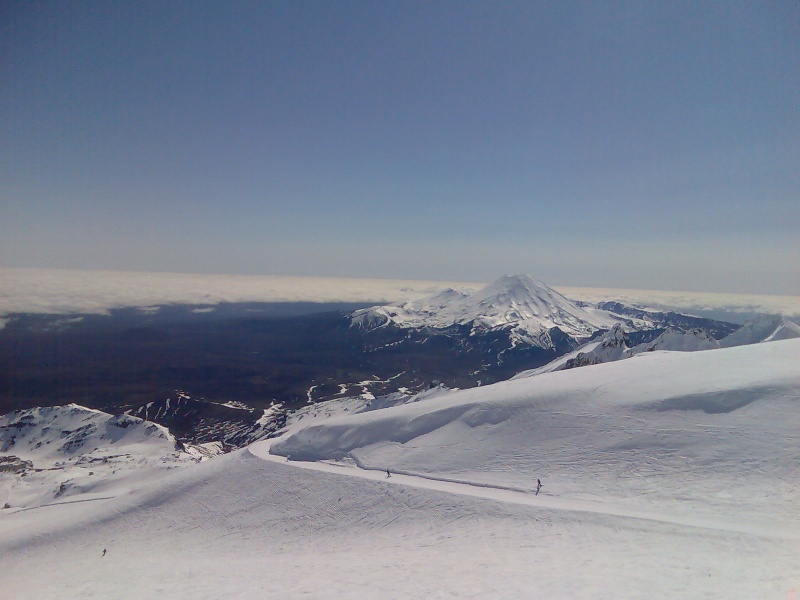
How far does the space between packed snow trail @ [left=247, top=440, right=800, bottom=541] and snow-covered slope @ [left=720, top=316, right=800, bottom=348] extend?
183 meters

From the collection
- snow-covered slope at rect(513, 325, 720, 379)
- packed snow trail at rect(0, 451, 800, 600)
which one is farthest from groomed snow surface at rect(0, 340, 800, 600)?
snow-covered slope at rect(513, 325, 720, 379)

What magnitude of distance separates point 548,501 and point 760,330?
220 m

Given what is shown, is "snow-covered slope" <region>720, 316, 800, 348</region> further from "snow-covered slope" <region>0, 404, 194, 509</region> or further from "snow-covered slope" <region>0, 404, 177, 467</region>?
"snow-covered slope" <region>0, 404, 177, 467</region>

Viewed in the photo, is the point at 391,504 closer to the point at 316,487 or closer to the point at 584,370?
the point at 316,487

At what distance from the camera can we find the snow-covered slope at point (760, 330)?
165 metres

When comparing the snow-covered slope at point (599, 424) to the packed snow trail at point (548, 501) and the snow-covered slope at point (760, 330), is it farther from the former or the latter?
the snow-covered slope at point (760, 330)

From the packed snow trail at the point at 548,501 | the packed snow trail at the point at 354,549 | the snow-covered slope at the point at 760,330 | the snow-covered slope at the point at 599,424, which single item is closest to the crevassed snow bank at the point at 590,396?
the snow-covered slope at the point at 599,424

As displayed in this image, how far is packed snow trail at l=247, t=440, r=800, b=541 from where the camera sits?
15.7 meters

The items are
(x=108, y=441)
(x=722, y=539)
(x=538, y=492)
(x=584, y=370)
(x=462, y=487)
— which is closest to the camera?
(x=722, y=539)

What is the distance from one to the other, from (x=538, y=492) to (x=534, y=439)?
696 cm

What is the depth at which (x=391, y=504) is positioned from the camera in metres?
26.2

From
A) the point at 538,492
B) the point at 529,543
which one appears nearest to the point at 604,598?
the point at 529,543

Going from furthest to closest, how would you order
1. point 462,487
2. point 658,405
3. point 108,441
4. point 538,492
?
point 108,441 < point 658,405 < point 462,487 < point 538,492

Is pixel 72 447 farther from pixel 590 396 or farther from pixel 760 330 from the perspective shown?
pixel 760 330
